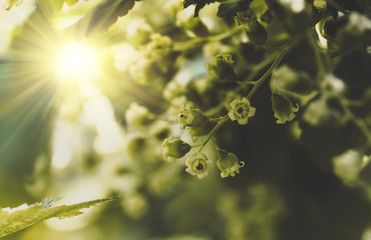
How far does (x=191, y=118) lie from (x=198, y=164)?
0.08 metres

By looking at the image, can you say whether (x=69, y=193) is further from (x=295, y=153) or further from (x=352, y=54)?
(x=352, y=54)

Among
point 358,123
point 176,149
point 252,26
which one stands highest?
point 252,26

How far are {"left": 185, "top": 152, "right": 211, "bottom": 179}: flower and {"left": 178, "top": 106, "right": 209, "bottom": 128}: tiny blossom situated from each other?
5cm

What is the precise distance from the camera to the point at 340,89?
2.59 ft

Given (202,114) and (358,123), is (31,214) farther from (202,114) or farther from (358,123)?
(358,123)

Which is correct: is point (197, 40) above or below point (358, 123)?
above

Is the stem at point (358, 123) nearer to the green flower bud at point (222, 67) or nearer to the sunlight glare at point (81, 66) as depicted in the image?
the green flower bud at point (222, 67)

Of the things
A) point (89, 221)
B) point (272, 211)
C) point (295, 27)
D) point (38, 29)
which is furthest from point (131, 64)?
point (89, 221)

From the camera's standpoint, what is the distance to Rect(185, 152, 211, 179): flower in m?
0.64

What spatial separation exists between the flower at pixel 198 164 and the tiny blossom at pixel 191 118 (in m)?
0.05

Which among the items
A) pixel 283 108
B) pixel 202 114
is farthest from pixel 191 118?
pixel 283 108

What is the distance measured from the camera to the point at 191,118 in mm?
621

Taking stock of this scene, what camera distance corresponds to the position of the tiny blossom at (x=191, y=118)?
62 cm

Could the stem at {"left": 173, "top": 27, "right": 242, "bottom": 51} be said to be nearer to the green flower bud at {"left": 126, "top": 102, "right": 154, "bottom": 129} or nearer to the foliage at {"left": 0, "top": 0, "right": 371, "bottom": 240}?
the foliage at {"left": 0, "top": 0, "right": 371, "bottom": 240}
